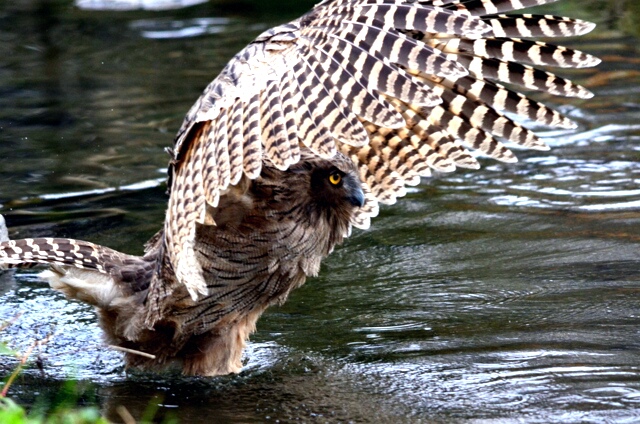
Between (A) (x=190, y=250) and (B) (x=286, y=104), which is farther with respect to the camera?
(A) (x=190, y=250)

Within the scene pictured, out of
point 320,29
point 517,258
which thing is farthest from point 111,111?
point 320,29

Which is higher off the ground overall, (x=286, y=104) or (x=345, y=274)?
(x=286, y=104)

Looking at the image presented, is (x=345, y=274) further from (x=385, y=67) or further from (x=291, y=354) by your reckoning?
(x=385, y=67)

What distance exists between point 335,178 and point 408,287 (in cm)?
148

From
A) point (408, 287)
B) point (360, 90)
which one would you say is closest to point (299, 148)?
point (360, 90)

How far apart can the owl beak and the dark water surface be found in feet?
3.01

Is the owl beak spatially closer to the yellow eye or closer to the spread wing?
the yellow eye

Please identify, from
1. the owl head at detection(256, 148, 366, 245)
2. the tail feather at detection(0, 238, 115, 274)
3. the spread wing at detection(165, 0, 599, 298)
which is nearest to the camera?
the spread wing at detection(165, 0, 599, 298)

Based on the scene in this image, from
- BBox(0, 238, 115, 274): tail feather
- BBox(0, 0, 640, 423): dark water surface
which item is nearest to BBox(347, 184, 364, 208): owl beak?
BBox(0, 0, 640, 423): dark water surface

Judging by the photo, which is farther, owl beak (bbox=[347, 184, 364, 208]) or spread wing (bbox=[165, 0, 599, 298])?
owl beak (bbox=[347, 184, 364, 208])

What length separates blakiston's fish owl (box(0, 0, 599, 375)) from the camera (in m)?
4.79

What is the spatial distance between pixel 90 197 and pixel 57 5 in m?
9.70

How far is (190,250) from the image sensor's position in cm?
525

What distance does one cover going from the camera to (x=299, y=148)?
16.4 feet
